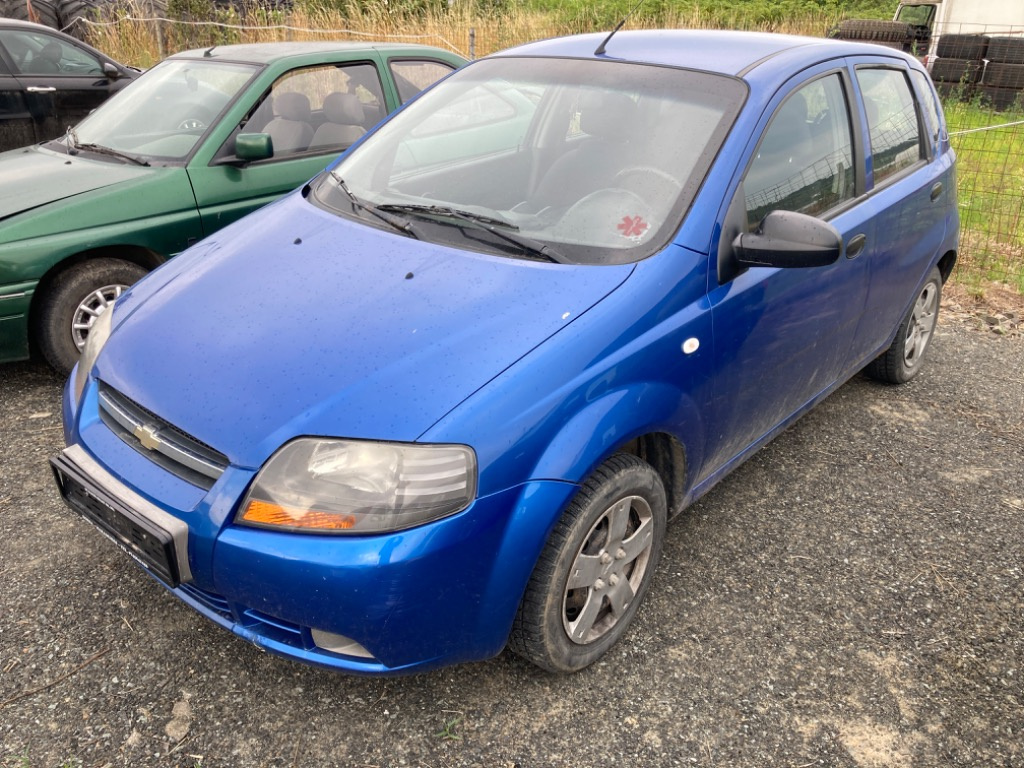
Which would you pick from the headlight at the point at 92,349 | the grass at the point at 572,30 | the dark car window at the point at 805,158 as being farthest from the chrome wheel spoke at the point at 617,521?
the grass at the point at 572,30

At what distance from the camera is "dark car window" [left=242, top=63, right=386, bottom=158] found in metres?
4.65

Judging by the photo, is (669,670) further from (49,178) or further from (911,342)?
(49,178)

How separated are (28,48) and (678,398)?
6.91 m

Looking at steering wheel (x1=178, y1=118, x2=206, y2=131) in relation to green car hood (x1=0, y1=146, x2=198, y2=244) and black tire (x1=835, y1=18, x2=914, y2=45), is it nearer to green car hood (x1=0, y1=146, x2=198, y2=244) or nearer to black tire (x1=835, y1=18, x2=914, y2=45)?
green car hood (x1=0, y1=146, x2=198, y2=244)

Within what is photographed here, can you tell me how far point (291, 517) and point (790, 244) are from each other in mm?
1625

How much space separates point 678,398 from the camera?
2.46m

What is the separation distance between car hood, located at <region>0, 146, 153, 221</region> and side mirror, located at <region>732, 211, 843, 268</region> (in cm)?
321

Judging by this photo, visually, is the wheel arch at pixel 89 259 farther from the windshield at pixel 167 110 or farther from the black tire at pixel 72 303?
the windshield at pixel 167 110

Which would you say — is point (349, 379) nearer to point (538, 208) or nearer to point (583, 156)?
point (538, 208)

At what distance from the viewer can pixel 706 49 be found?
120 inches

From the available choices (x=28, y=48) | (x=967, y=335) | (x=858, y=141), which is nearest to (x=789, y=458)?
(x=858, y=141)

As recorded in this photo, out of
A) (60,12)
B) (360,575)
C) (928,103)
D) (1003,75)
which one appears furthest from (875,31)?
(360,575)

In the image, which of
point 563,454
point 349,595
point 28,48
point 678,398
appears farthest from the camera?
point 28,48

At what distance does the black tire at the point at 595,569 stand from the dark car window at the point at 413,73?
345 centimetres
